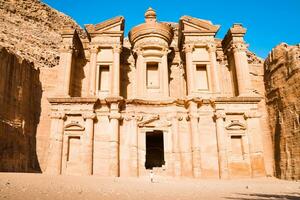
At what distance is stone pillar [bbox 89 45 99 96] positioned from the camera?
2080 centimetres

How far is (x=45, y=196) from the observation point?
23.4ft

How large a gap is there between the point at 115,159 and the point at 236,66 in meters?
11.1

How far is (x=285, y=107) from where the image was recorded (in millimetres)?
19797

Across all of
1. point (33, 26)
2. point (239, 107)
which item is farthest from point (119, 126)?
point (33, 26)

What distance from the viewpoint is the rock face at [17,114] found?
19500 millimetres

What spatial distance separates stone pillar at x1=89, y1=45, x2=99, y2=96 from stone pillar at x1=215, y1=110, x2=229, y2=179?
28.9 feet

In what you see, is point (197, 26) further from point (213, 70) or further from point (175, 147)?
point (175, 147)

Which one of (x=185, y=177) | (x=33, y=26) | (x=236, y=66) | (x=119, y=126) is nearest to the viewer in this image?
(x=185, y=177)

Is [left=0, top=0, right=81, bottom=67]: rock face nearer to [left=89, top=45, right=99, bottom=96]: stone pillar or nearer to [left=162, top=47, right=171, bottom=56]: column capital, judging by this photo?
Result: [left=89, top=45, right=99, bottom=96]: stone pillar

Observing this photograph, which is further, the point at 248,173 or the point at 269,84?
the point at 269,84

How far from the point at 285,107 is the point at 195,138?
21.8 feet

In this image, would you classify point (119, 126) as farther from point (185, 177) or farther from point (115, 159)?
point (185, 177)

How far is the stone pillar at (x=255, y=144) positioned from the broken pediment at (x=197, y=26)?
717 cm

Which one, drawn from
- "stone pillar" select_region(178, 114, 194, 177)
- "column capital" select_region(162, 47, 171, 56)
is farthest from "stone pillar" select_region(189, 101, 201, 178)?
"column capital" select_region(162, 47, 171, 56)
